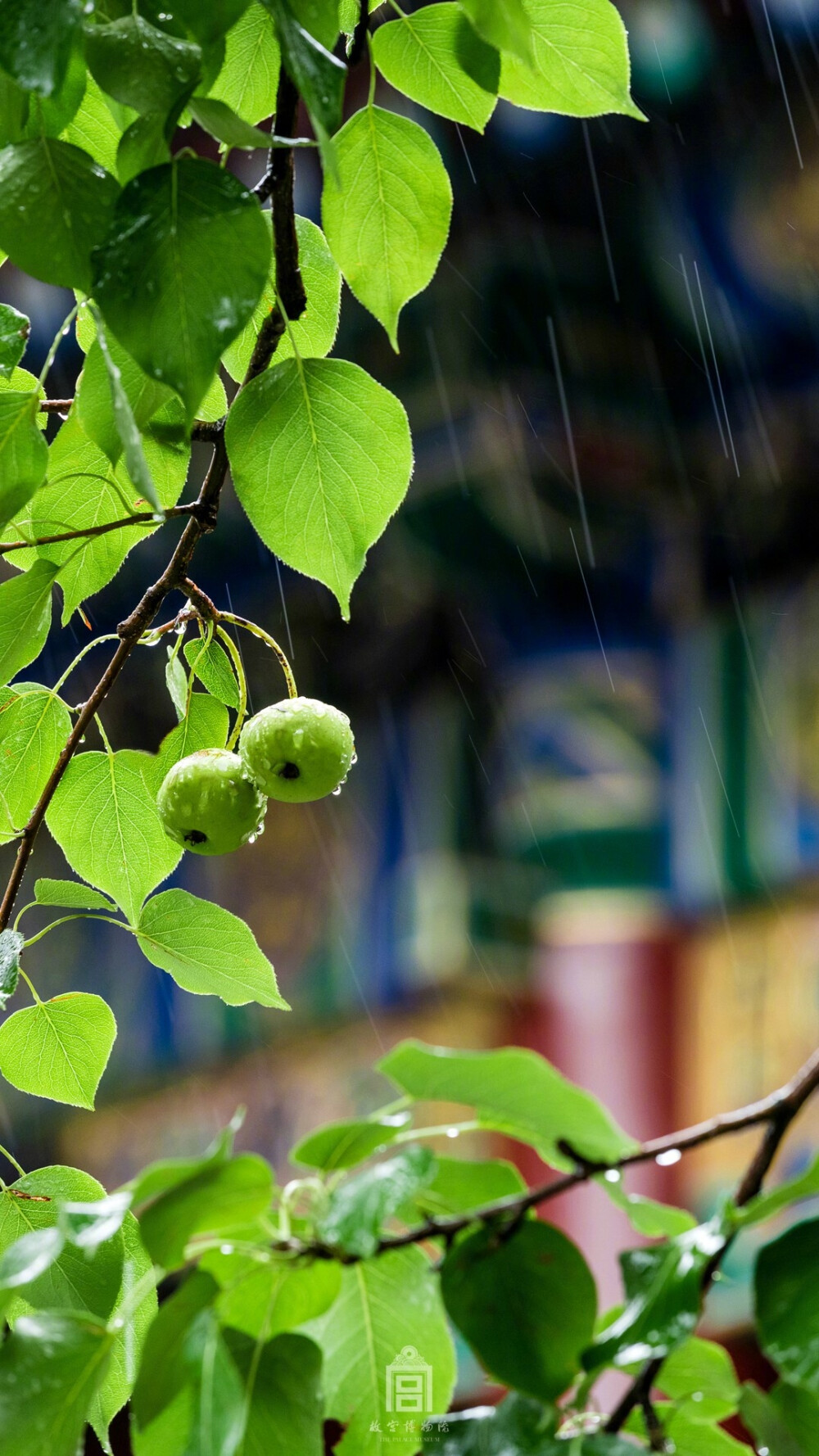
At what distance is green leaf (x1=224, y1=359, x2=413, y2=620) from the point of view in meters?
0.42

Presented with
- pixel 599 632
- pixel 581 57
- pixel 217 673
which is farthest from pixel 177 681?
pixel 599 632

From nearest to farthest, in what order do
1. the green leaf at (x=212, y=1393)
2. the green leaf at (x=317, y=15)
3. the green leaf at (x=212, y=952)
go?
the green leaf at (x=212, y=1393)
the green leaf at (x=317, y=15)
the green leaf at (x=212, y=952)

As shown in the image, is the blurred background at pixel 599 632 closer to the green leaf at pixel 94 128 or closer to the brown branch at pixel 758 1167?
the green leaf at pixel 94 128

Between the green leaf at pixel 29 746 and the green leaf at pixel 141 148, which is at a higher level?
the green leaf at pixel 141 148

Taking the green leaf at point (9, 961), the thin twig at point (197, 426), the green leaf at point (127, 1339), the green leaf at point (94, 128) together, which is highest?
the green leaf at point (94, 128)

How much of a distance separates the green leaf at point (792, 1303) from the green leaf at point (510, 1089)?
35mm

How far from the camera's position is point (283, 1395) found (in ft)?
0.95

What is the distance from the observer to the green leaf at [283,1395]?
288 mm

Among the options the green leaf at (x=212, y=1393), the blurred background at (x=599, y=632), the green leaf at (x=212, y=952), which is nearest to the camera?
the green leaf at (x=212, y=1393)

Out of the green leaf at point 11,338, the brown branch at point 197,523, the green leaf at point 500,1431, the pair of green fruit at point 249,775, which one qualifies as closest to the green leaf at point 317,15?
the brown branch at point 197,523

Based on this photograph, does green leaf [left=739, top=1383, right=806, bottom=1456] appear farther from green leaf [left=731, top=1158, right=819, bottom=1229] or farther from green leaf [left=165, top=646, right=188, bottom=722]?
green leaf [left=165, top=646, right=188, bottom=722]

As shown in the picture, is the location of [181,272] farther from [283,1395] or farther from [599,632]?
[599,632]

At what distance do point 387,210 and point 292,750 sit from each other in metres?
0.20

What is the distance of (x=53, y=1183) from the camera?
0.45 metres
